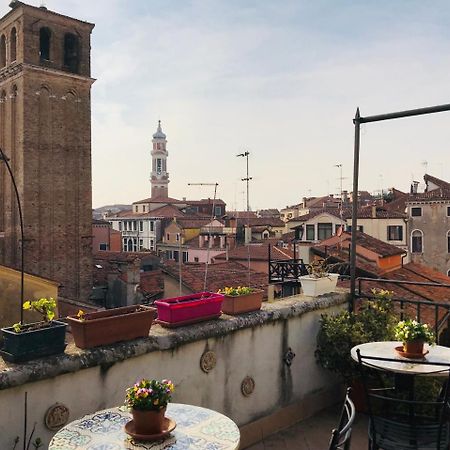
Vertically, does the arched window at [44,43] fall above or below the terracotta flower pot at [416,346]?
above

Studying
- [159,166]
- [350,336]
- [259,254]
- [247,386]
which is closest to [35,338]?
[247,386]

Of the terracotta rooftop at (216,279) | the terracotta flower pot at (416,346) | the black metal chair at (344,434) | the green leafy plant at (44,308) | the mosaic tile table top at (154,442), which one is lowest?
the terracotta rooftop at (216,279)

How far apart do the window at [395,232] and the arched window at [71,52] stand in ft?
84.0

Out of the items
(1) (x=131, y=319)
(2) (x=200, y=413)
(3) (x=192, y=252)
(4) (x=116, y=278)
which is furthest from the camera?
(3) (x=192, y=252)

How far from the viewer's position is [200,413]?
10.3ft

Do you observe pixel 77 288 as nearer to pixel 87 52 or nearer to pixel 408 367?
pixel 87 52

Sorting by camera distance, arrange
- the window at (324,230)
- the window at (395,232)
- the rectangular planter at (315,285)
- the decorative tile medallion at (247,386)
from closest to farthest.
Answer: the decorative tile medallion at (247,386)
the rectangular planter at (315,285)
the window at (324,230)
the window at (395,232)

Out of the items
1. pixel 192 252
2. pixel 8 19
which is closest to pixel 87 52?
pixel 8 19

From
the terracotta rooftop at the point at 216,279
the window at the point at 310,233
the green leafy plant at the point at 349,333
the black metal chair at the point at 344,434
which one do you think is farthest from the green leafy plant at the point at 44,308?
the window at the point at 310,233

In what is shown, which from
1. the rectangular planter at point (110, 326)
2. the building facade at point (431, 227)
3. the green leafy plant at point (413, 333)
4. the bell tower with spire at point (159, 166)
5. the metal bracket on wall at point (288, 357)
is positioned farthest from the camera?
the bell tower with spire at point (159, 166)

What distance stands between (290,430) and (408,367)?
1.76 meters

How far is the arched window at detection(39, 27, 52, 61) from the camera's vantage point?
3200 cm

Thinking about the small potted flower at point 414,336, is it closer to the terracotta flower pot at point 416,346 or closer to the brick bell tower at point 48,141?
the terracotta flower pot at point 416,346

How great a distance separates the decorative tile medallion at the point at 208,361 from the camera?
447 cm
